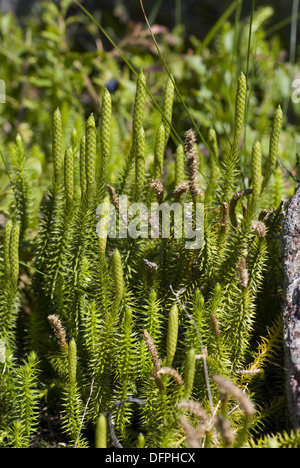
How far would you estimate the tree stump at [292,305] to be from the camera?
1.03 m

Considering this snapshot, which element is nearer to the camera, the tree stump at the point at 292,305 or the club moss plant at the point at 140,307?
the tree stump at the point at 292,305

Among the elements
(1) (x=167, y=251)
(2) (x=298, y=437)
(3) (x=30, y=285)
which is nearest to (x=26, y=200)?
(3) (x=30, y=285)

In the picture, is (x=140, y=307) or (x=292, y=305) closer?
(x=292, y=305)

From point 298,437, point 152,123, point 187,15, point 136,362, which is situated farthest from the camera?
point 187,15

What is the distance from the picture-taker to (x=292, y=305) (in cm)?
111

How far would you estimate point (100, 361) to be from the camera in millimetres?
1201

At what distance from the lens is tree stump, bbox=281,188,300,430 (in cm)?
103

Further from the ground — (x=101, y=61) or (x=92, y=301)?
(x=101, y=61)

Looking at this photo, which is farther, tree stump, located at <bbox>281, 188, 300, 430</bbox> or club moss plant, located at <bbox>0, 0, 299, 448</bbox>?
club moss plant, located at <bbox>0, 0, 299, 448</bbox>

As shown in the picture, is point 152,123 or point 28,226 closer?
point 28,226

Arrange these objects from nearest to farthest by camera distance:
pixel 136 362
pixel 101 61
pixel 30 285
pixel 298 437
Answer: pixel 298 437 < pixel 136 362 < pixel 30 285 < pixel 101 61
